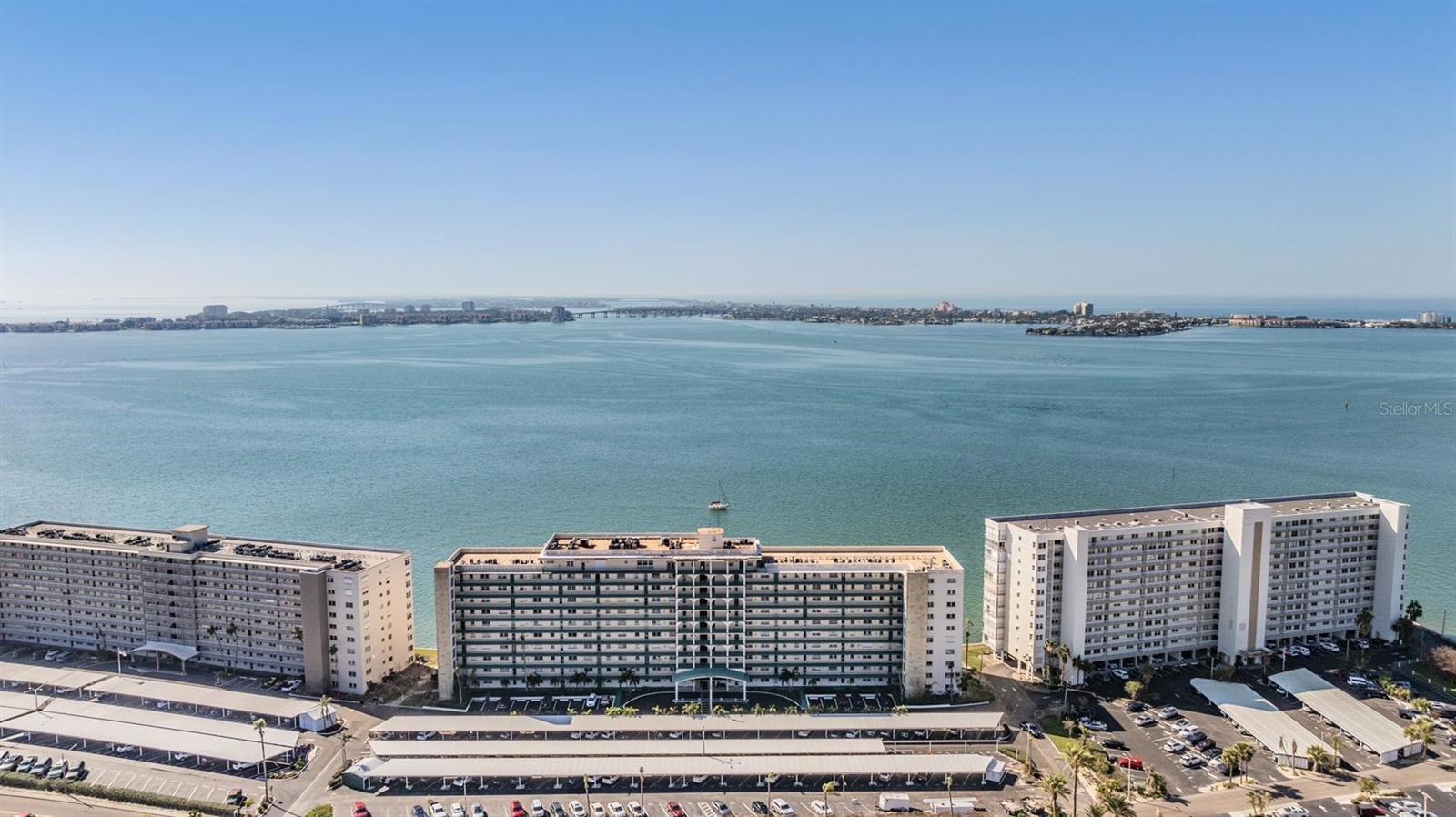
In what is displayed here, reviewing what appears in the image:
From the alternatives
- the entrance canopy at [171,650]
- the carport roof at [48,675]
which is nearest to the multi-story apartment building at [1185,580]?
the entrance canopy at [171,650]

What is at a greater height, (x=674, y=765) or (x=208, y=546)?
(x=208, y=546)

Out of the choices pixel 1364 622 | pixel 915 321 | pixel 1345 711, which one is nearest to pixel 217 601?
pixel 1345 711

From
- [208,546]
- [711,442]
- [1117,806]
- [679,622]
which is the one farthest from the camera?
[711,442]

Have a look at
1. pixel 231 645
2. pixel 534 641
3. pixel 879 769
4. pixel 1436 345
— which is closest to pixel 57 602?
pixel 231 645

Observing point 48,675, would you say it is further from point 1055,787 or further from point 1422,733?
point 1422,733

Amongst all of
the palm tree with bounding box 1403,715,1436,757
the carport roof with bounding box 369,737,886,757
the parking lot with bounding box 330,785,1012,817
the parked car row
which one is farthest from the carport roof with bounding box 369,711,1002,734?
the palm tree with bounding box 1403,715,1436,757

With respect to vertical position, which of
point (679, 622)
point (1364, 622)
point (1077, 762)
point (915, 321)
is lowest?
point (1077, 762)

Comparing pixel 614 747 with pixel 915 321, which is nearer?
pixel 614 747

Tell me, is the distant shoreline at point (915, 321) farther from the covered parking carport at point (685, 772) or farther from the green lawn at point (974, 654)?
the covered parking carport at point (685, 772)
